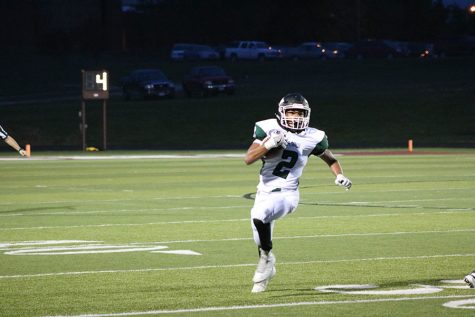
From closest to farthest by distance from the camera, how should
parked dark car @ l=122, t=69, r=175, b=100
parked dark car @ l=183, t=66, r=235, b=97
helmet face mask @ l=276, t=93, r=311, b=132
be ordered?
helmet face mask @ l=276, t=93, r=311, b=132
parked dark car @ l=122, t=69, r=175, b=100
parked dark car @ l=183, t=66, r=235, b=97

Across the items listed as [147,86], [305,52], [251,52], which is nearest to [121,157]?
[147,86]

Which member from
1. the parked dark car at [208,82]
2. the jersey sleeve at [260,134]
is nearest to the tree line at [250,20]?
the parked dark car at [208,82]

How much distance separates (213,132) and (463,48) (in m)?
43.4

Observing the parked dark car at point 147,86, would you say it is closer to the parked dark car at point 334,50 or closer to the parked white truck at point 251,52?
the parked white truck at point 251,52

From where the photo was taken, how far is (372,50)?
92000mm

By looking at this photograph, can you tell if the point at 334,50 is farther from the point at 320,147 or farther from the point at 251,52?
the point at 320,147

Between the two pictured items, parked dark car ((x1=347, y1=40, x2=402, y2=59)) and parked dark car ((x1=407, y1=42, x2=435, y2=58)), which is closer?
parked dark car ((x1=347, y1=40, x2=402, y2=59))

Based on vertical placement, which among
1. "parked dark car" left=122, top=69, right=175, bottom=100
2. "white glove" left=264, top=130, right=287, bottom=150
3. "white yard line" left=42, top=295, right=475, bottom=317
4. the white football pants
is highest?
"white glove" left=264, top=130, right=287, bottom=150

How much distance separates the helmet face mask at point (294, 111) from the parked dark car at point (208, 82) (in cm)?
5520

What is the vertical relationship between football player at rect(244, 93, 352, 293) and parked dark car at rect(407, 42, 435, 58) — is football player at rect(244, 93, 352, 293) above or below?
above

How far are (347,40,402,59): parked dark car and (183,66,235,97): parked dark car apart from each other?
87.7ft

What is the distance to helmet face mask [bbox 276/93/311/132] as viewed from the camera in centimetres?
1149

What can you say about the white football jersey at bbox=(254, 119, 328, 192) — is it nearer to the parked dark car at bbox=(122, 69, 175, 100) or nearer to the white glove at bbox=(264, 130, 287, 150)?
the white glove at bbox=(264, 130, 287, 150)

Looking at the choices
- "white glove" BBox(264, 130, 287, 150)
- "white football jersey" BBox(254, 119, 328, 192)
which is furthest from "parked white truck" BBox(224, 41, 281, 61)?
"white glove" BBox(264, 130, 287, 150)
